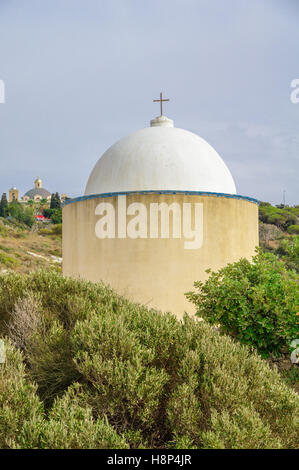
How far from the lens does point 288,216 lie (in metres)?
42.4

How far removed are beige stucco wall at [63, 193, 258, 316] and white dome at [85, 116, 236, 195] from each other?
889 mm

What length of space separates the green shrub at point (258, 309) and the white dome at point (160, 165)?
4461 millimetres

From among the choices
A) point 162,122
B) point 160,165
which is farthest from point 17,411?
point 162,122

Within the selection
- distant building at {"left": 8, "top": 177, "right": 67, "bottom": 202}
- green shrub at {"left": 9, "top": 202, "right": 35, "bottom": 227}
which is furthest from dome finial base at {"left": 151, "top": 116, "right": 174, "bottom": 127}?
distant building at {"left": 8, "top": 177, "right": 67, "bottom": 202}

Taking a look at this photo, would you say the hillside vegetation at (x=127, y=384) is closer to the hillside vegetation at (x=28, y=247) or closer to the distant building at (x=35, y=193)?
the hillside vegetation at (x=28, y=247)

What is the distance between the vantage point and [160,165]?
1298cm

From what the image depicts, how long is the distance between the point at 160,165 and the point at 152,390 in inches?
369

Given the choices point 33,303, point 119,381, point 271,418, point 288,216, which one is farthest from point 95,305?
point 288,216

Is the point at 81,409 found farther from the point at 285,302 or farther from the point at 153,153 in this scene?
the point at 153,153

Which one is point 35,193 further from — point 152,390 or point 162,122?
point 152,390

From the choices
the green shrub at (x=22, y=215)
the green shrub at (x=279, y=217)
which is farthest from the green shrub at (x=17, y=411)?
the green shrub at (x=22, y=215)

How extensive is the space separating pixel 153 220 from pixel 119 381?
Answer: 776cm

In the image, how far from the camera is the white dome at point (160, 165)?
1282cm

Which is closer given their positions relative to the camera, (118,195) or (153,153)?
(118,195)
